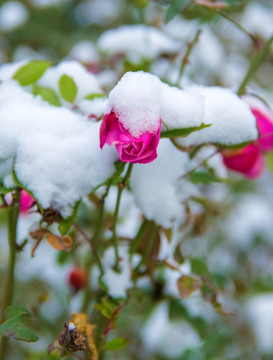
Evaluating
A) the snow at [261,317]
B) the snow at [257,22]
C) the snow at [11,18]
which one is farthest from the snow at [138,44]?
the snow at [11,18]

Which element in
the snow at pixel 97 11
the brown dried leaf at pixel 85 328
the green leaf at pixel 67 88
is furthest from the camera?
the snow at pixel 97 11

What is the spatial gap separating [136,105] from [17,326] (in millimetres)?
338

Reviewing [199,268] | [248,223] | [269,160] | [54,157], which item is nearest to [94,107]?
[54,157]

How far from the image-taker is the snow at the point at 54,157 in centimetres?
60

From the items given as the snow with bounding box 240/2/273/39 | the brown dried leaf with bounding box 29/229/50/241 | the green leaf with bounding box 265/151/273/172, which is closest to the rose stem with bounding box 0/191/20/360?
the brown dried leaf with bounding box 29/229/50/241

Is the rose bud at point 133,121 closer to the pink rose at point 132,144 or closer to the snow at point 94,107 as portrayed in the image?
the pink rose at point 132,144

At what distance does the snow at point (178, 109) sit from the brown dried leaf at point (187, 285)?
0.30 m

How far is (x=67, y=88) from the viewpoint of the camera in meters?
0.74

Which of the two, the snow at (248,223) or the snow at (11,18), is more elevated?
the snow at (11,18)

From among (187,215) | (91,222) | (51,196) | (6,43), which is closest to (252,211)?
(91,222)

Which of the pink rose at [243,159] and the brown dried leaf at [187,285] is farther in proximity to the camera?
the pink rose at [243,159]

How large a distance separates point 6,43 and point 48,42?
1.11ft

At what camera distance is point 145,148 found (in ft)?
1.72

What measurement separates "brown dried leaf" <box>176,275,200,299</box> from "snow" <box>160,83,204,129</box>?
303 millimetres
